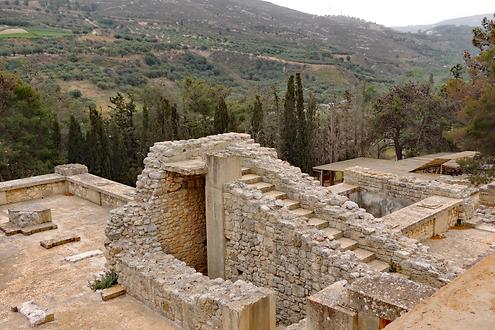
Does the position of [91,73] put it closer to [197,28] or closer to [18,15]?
[18,15]

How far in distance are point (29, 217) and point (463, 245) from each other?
11.6 meters

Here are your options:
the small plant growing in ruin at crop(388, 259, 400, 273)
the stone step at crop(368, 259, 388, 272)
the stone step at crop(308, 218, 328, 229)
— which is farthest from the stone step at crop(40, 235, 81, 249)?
the small plant growing in ruin at crop(388, 259, 400, 273)

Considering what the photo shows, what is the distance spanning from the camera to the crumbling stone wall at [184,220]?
10.1 meters

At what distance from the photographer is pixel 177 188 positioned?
10.3m

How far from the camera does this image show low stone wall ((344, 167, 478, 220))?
42.8 ft

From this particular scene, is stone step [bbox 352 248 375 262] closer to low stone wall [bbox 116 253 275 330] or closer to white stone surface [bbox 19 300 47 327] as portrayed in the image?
low stone wall [bbox 116 253 275 330]

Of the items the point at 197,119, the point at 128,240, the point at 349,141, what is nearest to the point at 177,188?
the point at 128,240

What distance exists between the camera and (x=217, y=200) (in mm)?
9469

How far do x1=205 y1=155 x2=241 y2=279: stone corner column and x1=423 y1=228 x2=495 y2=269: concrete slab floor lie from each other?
189 inches

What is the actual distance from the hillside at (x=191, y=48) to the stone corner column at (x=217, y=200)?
127ft

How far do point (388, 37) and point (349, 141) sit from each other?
4044 inches

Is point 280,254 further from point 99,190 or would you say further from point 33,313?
point 99,190

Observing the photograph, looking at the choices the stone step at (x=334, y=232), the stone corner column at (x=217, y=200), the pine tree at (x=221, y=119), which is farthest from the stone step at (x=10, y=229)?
the pine tree at (x=221, y=119)

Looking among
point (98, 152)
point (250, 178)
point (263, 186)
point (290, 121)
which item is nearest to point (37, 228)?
point (250, 178)
